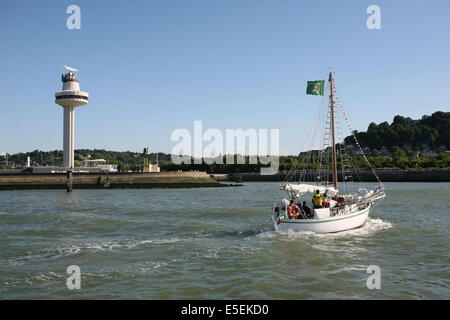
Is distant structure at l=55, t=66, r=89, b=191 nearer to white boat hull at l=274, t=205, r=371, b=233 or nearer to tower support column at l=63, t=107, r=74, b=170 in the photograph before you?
tower support column at l=63, t=107, r=74, b=170

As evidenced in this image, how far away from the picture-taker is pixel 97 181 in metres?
103

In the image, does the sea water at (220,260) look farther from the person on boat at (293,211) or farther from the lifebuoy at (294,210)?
the lifebuoy at (294,210)

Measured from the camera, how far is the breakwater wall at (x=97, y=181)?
99.2 metres

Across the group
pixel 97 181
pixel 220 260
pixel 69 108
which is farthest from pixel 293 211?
pixel 69 108

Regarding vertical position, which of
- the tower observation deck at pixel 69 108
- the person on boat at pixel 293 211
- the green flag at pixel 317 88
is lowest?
the person on boat at pixel 293 211

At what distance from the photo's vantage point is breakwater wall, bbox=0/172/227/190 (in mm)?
99188

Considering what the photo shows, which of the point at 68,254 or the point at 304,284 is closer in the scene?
the point at 304,284

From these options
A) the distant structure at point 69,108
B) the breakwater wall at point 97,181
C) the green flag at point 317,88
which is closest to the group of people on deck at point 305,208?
the green flag at point 317,88

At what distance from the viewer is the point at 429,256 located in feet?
65.3

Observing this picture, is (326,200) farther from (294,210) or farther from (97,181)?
(97,181)

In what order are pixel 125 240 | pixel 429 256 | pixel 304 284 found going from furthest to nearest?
1. pixel 125 240
2. pixel 429 256
3. pixel 304 284

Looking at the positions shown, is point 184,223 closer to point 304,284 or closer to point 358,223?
point 358,223
